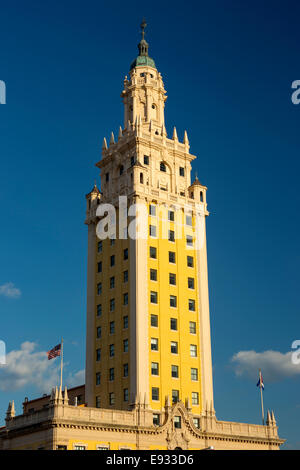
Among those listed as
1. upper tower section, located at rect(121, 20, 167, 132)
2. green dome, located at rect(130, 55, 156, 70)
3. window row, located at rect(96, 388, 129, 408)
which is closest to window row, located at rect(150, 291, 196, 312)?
window row, located at rect(96, 388, 129, 408)

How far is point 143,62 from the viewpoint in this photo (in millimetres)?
117250

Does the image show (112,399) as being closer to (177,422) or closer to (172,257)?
(177,422)

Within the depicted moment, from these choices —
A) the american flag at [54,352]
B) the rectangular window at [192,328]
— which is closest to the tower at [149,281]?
the rectangular window at [192,328]

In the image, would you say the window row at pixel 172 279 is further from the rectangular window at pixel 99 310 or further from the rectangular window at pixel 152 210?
the rectangular window at pixel 99 310

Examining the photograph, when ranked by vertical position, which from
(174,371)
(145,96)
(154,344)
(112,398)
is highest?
(145,96)

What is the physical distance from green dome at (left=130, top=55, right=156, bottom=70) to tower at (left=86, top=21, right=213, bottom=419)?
7592mm

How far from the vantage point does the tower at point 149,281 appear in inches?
3649

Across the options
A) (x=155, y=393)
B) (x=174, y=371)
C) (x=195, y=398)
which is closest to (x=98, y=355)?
(x=174, y=371)

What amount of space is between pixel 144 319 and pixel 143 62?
4668 cm

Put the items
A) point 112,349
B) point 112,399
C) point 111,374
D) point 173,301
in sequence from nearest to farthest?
point 112,399 → point 111,374 → point 112,349 → point 173,301

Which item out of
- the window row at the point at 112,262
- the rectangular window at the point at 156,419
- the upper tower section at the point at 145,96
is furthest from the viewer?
the upper tower section at the point at 145,96

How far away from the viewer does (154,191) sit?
10225 centimetres

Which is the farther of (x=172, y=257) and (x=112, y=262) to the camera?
(x=112, y=262)
